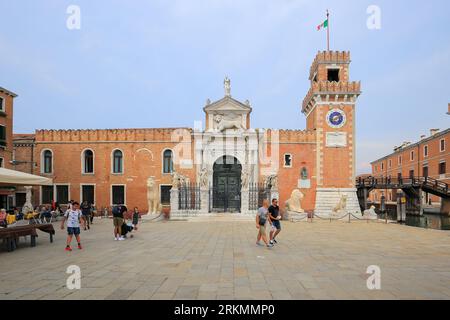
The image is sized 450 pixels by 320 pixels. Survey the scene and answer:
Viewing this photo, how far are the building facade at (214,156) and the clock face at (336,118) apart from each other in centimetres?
8

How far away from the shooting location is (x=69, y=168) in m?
26.6

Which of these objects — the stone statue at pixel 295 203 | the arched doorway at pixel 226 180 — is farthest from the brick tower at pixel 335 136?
the arched doorway at pixel 226 180

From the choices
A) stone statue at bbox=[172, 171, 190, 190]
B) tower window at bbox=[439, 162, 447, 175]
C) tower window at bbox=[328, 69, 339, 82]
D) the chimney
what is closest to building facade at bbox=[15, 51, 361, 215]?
tower window at bbox=[328, 69, 339, 82]

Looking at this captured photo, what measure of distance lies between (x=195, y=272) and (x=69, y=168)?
23331mm

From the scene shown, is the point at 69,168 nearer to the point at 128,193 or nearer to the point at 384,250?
the point at 128,193

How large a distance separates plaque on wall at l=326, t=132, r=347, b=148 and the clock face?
68cm

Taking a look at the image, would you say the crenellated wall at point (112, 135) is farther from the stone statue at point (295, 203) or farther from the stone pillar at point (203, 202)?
the stone statue at point (295, 203)

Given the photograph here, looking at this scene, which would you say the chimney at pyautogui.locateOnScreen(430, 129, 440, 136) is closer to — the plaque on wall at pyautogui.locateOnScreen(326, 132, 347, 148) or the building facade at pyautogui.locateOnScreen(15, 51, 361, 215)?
the building facade at pyautogui.locateOnScreen(15, 51, 361, 215)

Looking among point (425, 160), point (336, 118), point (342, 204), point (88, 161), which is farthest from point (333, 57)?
point (425, 160)

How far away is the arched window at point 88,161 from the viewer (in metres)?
26.8

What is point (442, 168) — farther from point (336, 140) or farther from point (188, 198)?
point (188, 198)

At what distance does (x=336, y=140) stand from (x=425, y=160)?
76.5ft

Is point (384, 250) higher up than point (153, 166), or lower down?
lower down
